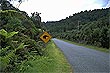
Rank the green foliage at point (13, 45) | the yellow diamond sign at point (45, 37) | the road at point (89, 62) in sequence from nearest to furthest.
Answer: the green foliage at point (13, 45) → the road at point (89, 62) → the yellow diamond sign at point (45, 37)

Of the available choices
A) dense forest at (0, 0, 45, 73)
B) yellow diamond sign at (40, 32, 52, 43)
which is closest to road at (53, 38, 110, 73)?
yellow diamond sign at (40, 32, 52, 43)

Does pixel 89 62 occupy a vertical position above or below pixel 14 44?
below

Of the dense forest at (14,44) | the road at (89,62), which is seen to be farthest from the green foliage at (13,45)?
the road at (89,62)

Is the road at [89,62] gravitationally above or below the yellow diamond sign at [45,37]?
below

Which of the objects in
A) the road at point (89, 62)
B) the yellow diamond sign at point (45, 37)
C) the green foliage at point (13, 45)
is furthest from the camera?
the yellow diamond sign at point (45, 37)

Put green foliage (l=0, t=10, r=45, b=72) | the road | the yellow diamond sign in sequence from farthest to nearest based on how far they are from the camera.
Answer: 1. the yellow diamond sign
2. the road
3. green foliage (l=0, t=10, r=45, b=72)

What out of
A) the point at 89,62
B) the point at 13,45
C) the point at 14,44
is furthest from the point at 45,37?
the point at 13,45

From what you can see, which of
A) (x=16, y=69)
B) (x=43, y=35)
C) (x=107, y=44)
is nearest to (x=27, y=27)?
(x=43, y=35)

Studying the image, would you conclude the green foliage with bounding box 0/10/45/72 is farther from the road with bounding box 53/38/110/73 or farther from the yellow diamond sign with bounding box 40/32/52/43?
the road with bounding box 53/38/110/73

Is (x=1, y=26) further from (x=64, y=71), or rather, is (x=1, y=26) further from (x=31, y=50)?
(x=64, y=71)

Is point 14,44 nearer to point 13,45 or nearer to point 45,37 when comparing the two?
point 13,45

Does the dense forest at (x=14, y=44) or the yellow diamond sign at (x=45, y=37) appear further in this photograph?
the yellow diamond sign at (x=45, y=37)

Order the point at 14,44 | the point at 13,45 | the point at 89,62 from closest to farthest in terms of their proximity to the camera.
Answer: the point at 13,45
the point at 14,44
the point at 89,62

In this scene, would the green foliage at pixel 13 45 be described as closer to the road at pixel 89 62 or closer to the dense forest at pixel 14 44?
the dense forest at pixel 14 44
